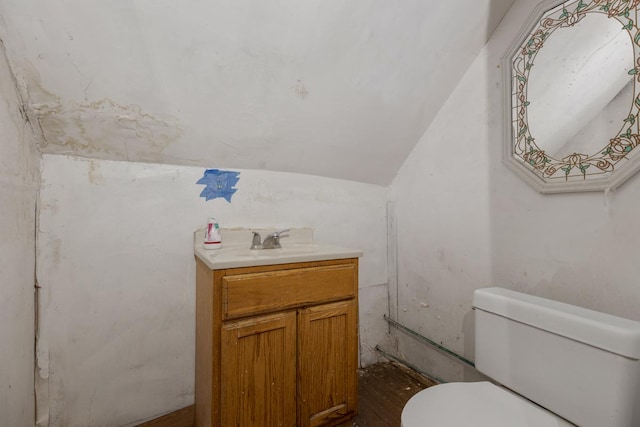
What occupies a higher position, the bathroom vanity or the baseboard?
the bathroom vanity

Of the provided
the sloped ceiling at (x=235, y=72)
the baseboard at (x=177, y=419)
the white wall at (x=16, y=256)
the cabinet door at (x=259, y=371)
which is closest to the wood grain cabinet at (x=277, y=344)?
the cabinet door at (x=259, y=371)

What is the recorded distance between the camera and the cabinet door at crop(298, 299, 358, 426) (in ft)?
3.85

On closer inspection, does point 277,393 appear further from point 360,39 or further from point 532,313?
point 360,39

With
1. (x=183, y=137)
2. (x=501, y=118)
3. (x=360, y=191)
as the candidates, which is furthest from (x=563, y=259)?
(x=183, y=137)

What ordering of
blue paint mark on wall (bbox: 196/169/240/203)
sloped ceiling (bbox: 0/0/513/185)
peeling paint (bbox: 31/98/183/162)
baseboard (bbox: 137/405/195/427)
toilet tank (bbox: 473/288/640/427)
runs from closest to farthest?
toilet tank (bbox: 473/288/640/427)
sloped ceiling (bbox: 0/0/513/185)
peeling paint (bbox: 31/98/183/162)
baseboard (bbox: 137/405/195/427)
blue paint mark on wall (bbox: 196/169/240/203)

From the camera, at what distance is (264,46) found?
1.16 meters

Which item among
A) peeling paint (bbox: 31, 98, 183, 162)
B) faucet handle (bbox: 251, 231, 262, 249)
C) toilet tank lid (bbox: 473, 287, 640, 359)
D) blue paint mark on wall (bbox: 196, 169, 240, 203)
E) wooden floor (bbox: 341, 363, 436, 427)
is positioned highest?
peeling paint (bbox: 31, 98, 183, 162)

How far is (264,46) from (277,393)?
1.34 m

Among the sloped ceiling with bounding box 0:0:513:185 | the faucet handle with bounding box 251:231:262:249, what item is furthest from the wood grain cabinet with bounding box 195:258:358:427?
the sloped ceiling with bounding box 0:0:513:185

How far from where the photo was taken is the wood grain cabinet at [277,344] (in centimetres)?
101

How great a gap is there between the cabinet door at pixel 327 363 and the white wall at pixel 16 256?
0.89 metres

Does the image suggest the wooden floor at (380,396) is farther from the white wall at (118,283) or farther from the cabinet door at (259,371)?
the cabinet door at (259,371)

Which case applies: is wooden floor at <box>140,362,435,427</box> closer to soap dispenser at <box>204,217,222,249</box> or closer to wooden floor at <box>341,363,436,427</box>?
wooden floor at <box>341,363,436,427</box>

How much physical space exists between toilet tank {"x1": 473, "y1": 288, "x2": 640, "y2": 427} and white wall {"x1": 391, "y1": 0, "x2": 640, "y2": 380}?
24 cm
